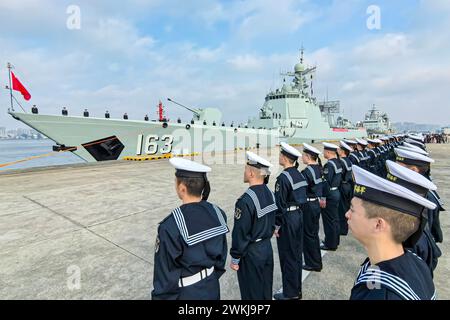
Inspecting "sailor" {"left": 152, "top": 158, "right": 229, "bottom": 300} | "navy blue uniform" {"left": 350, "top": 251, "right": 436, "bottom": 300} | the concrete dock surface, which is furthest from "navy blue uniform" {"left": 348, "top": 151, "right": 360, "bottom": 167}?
"navy blue uniform" {"left": 350, "top": 251, "right": 436, "bottom": 300}

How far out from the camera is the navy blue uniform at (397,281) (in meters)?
0.93

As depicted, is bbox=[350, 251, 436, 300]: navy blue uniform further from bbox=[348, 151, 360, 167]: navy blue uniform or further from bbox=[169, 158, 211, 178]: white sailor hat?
bbox=[348, 151, 360, 167]: navy blue uniform

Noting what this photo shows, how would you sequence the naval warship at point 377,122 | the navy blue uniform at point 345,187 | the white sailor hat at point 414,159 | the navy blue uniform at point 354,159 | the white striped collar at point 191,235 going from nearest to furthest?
1. the white striped collar at point 191,235
2. the white sailor hat at point 414,159
3. the navy blue uniform at point 345,187
4. the navy blue uniform at point 354,159
5. the naval warship at point 377,122

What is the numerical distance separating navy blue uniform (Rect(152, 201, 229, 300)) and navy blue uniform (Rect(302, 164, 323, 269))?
187cm

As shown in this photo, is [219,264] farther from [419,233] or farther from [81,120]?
[81,120]

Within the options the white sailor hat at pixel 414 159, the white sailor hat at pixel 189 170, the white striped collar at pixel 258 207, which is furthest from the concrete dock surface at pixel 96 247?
the white sailor hat at pixel 189 170

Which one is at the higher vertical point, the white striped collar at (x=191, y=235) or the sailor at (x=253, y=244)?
the white striped collar at (x=191, y=235)

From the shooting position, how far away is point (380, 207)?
1101 millimetres

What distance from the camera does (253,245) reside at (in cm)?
224

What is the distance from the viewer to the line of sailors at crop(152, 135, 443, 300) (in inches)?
40.7

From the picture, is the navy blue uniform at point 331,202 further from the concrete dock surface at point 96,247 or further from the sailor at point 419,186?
the sailor at point 419,186

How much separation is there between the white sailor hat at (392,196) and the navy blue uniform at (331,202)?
2.76m

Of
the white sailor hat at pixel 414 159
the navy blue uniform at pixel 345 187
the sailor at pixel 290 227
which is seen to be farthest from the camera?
the navy blue uniform at pixel 345 187

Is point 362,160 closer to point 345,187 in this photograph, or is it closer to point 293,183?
point 345,187
